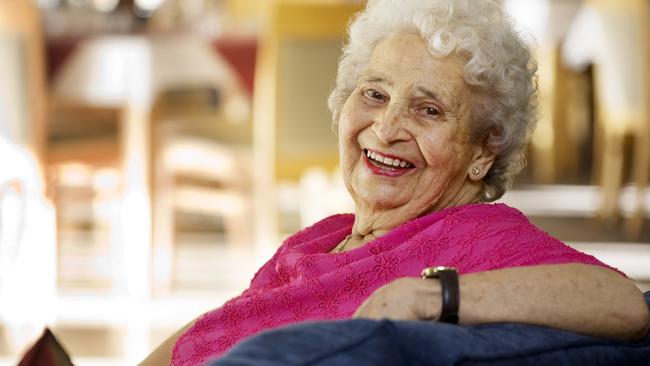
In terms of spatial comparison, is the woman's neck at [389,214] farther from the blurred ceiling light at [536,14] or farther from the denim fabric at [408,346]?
the blurred ceiling light at [536,14]

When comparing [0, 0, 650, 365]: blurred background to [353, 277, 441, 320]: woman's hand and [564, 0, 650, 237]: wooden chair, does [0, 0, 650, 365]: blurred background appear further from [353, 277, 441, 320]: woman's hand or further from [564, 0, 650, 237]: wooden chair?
[353, 277, 441, 320]: woman's hand

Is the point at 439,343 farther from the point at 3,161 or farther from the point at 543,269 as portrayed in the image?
the point at 3,161

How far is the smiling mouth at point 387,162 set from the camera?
165 centimetres

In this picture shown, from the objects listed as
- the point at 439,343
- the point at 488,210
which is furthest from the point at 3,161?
the point at 439,343

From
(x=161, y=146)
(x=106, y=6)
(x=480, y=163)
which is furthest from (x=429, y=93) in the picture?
(x=106, y=6)

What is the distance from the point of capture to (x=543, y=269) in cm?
134

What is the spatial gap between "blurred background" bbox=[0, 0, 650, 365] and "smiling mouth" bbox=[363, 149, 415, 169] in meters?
2.16

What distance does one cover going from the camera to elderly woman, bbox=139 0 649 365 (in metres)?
1.32

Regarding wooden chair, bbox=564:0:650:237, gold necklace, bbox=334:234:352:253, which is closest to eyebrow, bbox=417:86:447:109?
gold necklace, bbox=334:234:352:253

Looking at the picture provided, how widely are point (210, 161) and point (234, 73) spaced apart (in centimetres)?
39

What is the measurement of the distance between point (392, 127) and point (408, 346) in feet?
1.71

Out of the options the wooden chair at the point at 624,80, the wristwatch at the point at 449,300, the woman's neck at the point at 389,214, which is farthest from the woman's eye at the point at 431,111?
the wooden chair at the point at 624,80

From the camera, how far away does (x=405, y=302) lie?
129cm

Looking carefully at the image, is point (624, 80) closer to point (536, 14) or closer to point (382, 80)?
point (536, 14)
